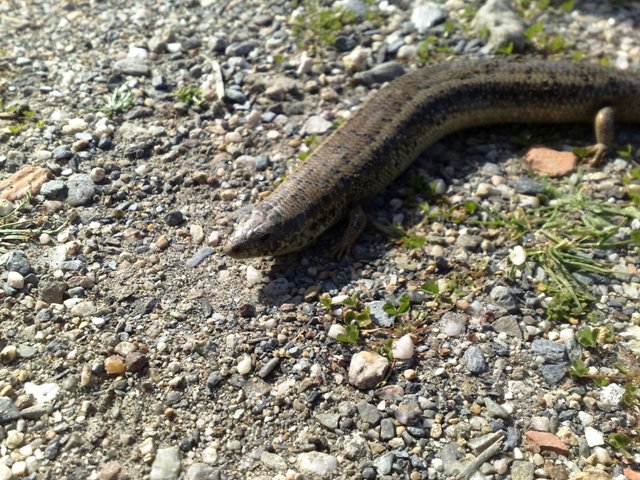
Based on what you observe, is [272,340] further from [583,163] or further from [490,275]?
[583,163]

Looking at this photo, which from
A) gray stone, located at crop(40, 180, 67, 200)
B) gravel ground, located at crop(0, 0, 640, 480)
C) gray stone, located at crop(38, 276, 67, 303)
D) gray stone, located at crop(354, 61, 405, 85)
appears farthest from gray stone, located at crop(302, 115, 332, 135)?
gray stone, located at crop(38, 276, 67, 303)

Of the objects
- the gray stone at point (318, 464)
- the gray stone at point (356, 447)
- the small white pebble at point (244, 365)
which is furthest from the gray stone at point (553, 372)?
the small white pebble at point (244, 365)

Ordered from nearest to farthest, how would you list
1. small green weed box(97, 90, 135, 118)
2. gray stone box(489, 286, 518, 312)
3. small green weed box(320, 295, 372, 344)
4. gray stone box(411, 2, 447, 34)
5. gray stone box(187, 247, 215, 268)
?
small green weed box(320, 295, 372, 344) < gray stone box(489, 286, 518, 312) < gray stone box(187, 247, 215, 268) < small green weed box(97, 90, 135, 118) < gray stone box(411, 2, 447, 34)

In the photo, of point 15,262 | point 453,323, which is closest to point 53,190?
point 15,262

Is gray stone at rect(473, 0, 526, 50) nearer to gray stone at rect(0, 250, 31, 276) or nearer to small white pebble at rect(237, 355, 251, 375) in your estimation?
small white pebble at rect(237, 355, 251, 375)

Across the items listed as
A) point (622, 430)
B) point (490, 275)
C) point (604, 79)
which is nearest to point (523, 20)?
point (604, 79)

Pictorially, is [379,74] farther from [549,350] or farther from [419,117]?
[549,350]

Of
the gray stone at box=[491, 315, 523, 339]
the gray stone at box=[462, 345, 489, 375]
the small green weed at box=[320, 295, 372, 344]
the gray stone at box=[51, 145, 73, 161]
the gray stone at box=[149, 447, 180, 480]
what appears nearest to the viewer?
the gray stone at box=[149, 447, 180, 480]
